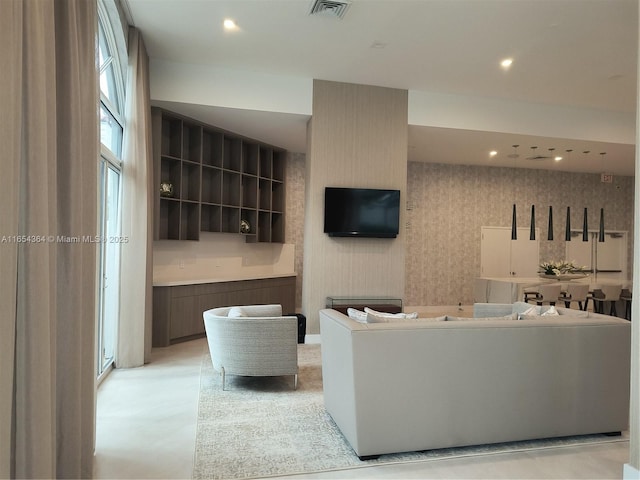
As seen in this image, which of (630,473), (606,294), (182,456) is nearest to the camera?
(630,473)

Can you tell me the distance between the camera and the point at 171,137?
6078 millimetres

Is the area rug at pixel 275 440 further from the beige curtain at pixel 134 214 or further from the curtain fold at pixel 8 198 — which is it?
the curtain fold at pixel 8 198

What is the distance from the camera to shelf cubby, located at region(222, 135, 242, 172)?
6980 mm

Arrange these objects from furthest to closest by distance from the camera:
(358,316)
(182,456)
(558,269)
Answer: (558,269), (358,316), (182,456)

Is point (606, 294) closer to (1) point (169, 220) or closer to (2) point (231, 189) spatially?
(2) point (231, 189)

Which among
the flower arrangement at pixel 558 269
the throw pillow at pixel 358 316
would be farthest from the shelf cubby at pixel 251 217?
the flower arrangement at pixel 558 269

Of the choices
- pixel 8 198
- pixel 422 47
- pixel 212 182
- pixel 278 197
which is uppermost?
pixel 422 47

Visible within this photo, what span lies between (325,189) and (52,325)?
430 cm

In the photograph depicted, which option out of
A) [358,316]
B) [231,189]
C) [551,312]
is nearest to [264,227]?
[231,189]

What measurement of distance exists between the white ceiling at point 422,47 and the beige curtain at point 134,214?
53cm

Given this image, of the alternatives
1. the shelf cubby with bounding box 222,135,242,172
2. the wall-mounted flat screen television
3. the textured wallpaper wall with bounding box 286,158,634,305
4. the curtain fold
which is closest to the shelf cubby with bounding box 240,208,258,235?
the shelf cubby with bounding box 222,135,242,172

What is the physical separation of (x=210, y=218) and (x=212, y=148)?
112cm

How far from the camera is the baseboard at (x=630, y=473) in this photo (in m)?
2.43

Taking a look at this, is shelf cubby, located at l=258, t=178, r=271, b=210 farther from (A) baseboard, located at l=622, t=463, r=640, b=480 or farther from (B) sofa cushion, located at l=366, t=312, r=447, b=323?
(A) baseboard, located at l=622, t=463, r=640, b=480
